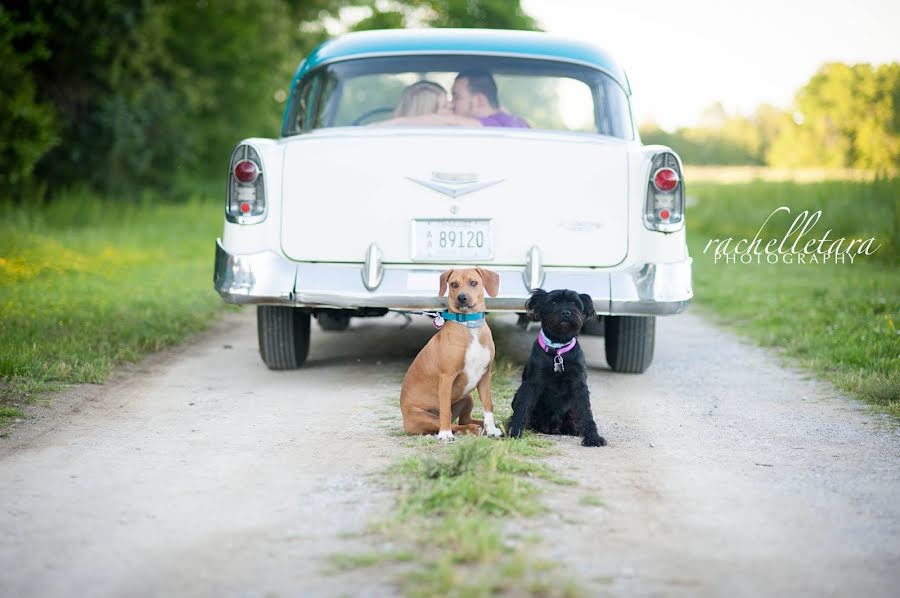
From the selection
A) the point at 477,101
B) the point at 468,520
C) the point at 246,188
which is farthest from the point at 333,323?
the point at 468,520

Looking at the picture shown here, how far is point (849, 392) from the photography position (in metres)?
6.15

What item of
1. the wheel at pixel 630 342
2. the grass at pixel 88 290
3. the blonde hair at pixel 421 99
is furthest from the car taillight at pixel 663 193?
the grass at pixel 88 290

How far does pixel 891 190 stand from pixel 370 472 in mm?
13716

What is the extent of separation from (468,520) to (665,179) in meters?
3.13

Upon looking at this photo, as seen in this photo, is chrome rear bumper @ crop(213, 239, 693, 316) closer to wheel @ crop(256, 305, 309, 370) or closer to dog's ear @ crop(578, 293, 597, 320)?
wheel @ crop(256, 305, 309, 370)

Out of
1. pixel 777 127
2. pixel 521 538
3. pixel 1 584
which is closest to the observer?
pixel 1 584

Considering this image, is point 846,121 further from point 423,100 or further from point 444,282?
point 444,282

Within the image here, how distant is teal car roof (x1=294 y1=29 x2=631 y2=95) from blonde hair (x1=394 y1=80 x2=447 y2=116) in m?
0.27

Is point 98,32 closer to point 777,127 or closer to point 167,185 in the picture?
point 167,185

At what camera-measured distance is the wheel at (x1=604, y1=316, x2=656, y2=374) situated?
262 inches

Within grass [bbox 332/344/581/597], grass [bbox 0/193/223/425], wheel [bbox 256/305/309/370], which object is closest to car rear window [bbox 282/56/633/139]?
wheel [bbox 256/305/309/370]

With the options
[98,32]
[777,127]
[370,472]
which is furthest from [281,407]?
[777,127]

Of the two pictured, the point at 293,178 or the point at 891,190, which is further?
the point at 891,190

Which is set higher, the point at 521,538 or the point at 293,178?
the point at 293,178
